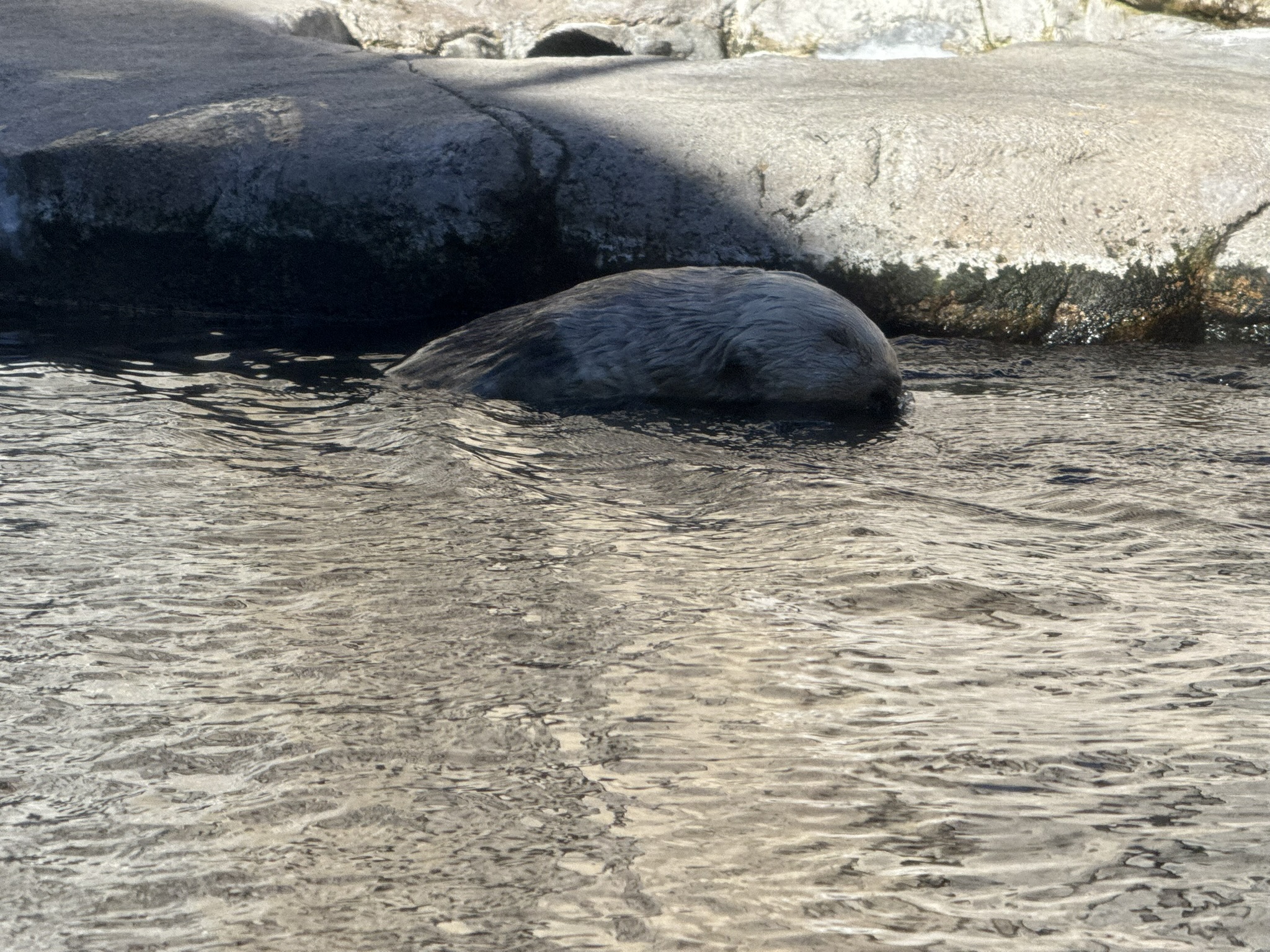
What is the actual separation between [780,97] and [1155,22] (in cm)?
392

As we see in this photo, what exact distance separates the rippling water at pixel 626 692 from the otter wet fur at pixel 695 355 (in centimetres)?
41

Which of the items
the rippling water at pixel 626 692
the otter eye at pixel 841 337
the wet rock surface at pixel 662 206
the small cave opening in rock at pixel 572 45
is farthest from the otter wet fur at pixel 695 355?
the small cave opening in rock at pixel 572 45

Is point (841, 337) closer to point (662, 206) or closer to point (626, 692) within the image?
point (662, 206)

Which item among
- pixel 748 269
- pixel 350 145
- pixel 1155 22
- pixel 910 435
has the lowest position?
A: pixel 910 435

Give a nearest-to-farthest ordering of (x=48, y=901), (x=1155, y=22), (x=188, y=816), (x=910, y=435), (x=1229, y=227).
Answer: (x=48, y=901)
(x=188, y=816)
(x=910, y=435)
(x=1229, y=227)
(x=1155, y=22)

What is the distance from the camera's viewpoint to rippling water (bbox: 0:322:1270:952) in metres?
1.21

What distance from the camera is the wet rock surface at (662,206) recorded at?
4.35 m

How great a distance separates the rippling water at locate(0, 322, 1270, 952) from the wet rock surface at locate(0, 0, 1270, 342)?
137cm

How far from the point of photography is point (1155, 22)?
7711 millimetres

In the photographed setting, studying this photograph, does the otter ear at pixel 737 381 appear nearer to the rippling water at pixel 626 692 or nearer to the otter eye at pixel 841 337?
the otter eye at pixel 841 337

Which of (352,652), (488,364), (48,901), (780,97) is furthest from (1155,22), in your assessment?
(48,901)

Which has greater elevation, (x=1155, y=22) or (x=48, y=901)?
(x=1155, y=22)

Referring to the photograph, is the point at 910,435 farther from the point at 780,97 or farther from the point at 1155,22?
the point at 1155,22

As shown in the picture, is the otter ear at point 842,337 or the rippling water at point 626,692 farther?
the otter ear at point 842,337
